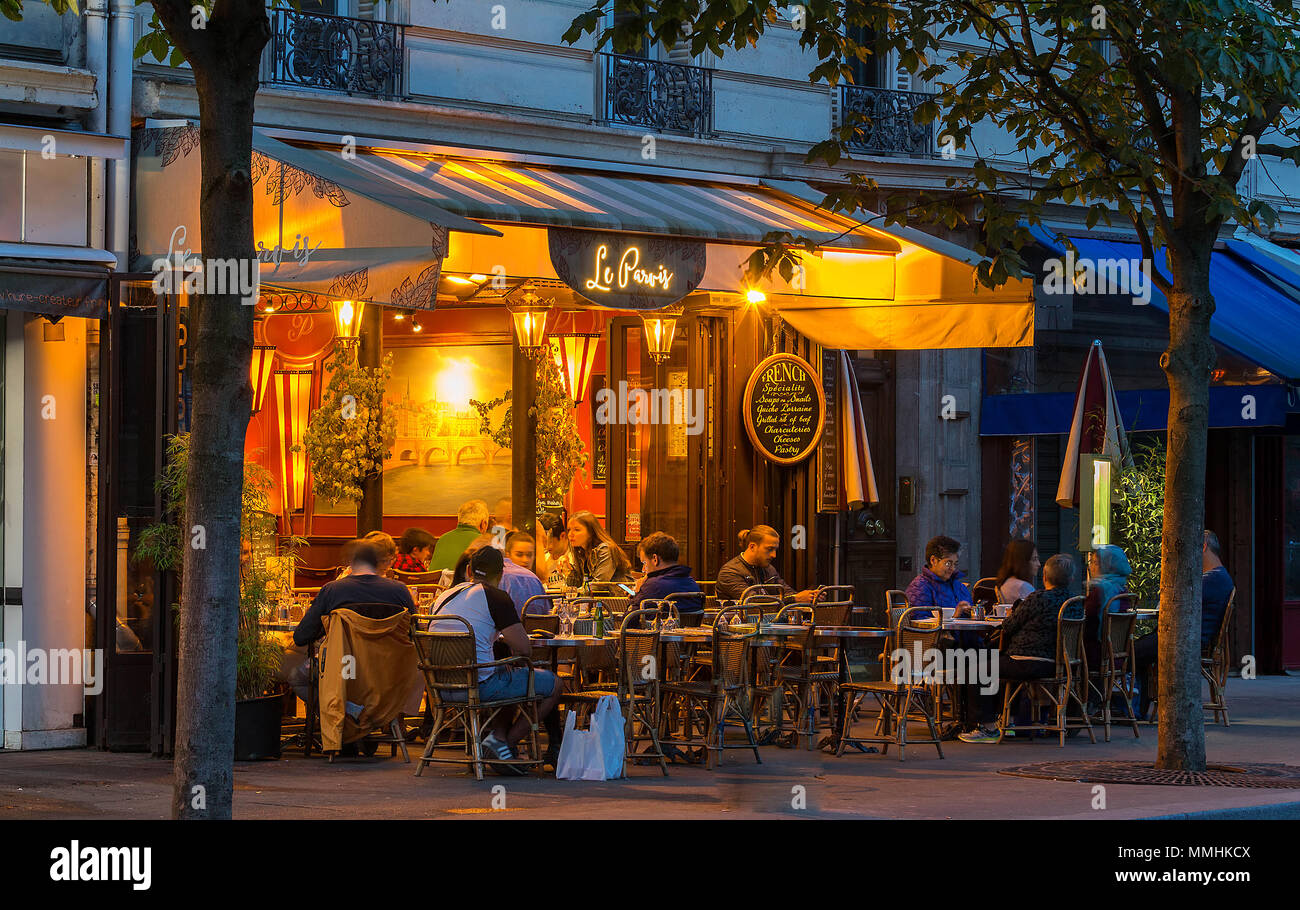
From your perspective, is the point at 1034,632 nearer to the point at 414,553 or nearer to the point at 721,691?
the point at 721,691

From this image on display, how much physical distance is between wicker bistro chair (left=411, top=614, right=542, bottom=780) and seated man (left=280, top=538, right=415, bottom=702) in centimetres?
50

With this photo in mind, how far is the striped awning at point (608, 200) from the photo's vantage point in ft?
41.0

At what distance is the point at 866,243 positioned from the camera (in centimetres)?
1513

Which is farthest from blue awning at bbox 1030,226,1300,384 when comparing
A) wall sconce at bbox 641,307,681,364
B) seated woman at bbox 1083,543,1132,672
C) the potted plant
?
the potted plant

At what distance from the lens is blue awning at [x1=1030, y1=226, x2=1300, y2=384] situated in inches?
666

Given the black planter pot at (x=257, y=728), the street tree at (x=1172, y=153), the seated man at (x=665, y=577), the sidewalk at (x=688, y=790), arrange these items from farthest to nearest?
the seated man at (x=665, y=577)
the black planter pot at (x=257, y=728)
the street tree at (x=1172, y=153)
the sidewalk at (x=688, y=790)

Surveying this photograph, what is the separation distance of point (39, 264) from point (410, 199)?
2.48 metres

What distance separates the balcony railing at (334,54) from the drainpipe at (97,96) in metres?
1.48

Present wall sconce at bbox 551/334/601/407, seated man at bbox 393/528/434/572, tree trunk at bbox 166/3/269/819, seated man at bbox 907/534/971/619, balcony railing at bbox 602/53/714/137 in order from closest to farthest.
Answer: tree trunk at bbox 166/3/269/819 < seated man at bbox 907/534/971/619 < seated man at bbox 393/528/434/572 < balcony railing at bbox 602/53/714/137 < wall sconce at bbox 551/334/601/407

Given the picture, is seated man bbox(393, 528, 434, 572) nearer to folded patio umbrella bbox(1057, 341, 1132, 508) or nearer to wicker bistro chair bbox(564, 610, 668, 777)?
wicker bistro chair bbox(564, 610, 668, 777)

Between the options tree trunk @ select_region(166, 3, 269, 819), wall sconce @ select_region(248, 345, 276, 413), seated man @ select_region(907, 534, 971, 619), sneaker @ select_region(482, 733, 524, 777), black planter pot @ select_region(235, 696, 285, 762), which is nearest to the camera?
tree trunk @ select_region(166, 3, 269, 819)

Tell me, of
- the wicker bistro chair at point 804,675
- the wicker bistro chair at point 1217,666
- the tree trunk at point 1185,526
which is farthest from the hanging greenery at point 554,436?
the tree trunk at point 1185,526

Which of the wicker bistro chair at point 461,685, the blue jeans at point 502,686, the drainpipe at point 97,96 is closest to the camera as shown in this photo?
the wicker bistro chair at point 461,685

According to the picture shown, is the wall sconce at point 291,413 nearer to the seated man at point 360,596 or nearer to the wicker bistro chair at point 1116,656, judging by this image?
the seated man at point 360,596
